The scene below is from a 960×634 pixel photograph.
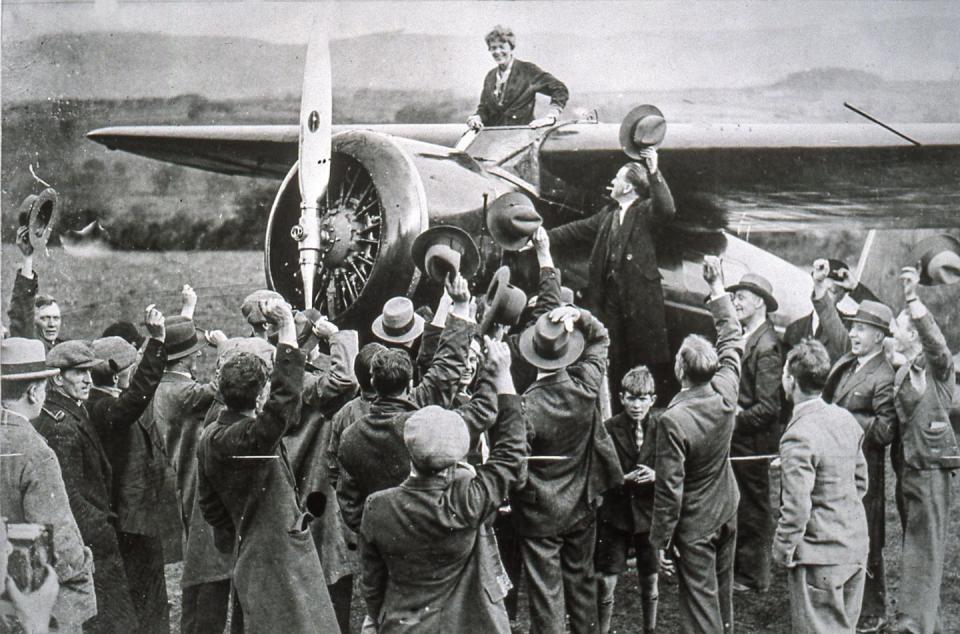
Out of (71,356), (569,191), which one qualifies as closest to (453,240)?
(569,191)

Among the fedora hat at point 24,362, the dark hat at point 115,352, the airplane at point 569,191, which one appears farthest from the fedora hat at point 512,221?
the fedora hat at point 24,362

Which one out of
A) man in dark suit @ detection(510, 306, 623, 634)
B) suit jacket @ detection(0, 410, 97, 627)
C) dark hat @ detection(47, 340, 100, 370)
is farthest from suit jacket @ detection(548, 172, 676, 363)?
suit jacket @ detection(0, 410, 97, 627)

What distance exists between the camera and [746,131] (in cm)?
601

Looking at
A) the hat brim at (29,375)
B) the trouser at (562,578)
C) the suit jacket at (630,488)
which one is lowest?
the trouser at (562,578)

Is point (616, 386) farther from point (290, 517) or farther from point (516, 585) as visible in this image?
point (290, 517)

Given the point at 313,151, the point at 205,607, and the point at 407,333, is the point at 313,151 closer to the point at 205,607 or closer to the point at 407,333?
the point at 407,333

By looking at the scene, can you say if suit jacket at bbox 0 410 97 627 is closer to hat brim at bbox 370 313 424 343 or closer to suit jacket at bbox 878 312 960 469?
hat brim at bbox 370 313 424 343

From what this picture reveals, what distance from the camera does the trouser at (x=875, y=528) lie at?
5438 mm

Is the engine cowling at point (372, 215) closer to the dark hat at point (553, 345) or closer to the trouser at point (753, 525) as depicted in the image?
the dark hat at point (553, 345)

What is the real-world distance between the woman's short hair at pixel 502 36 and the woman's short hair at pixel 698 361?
2290mm

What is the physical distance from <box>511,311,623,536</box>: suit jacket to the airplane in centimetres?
111

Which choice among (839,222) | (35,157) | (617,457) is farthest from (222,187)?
(839,222)

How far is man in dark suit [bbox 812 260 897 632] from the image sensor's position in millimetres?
5441

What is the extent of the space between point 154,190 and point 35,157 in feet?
2.42
